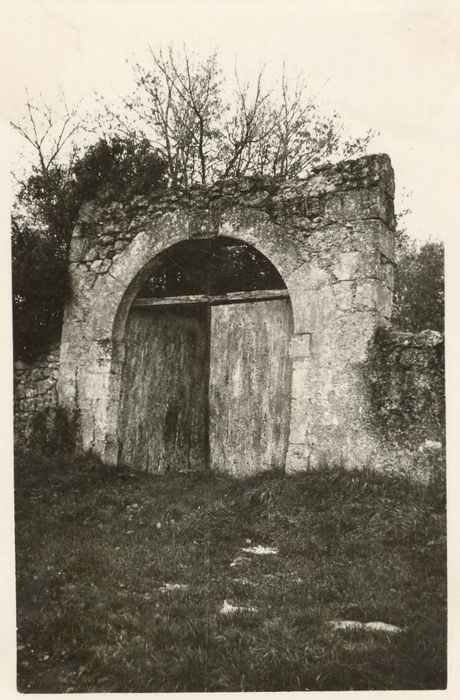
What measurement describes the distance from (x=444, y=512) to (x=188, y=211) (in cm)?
423

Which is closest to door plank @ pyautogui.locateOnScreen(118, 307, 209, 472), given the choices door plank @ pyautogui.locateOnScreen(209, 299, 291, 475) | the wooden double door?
the wooden double door

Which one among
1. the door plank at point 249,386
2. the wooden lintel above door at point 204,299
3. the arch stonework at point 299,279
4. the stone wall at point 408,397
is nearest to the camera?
the stone wall at point 408,397

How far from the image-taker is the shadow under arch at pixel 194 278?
7.20 metres

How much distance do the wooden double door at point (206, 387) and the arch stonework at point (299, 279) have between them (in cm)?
35

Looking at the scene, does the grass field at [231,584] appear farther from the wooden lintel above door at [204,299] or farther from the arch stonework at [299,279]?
the wooden lintel above door at [204,299]

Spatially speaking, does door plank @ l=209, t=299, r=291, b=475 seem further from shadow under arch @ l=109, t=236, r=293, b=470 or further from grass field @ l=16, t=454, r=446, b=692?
grass field @ l=16, t=454, r=446, b=692

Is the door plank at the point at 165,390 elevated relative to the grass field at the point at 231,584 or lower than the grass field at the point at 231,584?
elevated

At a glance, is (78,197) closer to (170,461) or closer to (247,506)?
(170,461)

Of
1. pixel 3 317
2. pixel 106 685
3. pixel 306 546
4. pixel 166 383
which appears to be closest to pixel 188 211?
pixel 166 383

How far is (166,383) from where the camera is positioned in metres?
7.77

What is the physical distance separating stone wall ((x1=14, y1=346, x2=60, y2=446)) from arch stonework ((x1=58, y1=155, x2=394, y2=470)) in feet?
0.52

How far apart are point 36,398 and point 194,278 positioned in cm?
247

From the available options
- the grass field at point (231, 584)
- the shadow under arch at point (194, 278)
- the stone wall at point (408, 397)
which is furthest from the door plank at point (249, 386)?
the stone wall at point (408, 397)

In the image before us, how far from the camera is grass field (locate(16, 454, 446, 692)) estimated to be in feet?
11.0
